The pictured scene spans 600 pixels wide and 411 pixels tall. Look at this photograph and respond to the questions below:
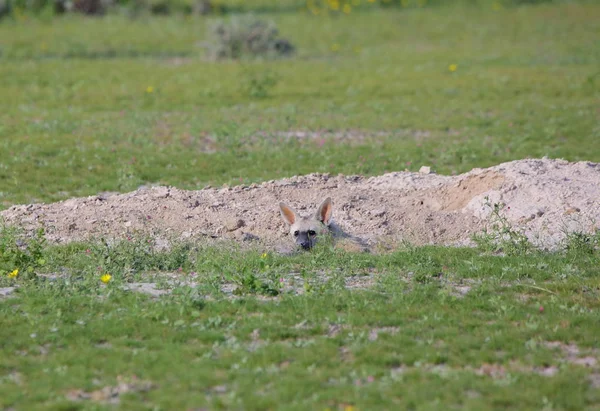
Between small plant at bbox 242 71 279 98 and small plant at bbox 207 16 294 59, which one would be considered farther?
small plant at bbox 207 16 294 59

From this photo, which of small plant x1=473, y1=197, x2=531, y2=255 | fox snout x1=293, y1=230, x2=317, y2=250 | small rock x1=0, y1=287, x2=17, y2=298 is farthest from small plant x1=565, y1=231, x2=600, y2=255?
small rock x1=0, y1=287, x2=17, y2=298

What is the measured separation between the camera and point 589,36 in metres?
35.2

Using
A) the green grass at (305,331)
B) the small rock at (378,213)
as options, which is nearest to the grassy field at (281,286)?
the green grass at (305,331)

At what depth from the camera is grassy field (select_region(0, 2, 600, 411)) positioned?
716 cm

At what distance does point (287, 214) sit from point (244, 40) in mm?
19522

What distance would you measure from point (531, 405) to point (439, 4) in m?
40.2

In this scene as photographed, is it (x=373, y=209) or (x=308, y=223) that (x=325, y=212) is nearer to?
(x=308, y=223)

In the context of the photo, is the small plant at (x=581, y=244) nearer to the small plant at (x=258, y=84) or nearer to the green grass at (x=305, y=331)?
the green grass at (x=305, y=331)

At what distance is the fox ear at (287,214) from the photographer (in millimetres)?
11625

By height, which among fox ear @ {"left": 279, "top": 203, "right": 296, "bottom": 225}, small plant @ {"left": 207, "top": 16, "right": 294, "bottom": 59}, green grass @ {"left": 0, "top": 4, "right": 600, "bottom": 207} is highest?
small plant @ {"left": 207, "top": 16, "right": 294, "bottom": 59}

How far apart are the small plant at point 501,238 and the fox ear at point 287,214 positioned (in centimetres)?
247

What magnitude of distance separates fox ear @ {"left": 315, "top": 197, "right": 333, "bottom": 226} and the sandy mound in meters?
0.46

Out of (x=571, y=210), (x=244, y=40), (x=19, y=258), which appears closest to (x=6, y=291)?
(x=19, y=258)

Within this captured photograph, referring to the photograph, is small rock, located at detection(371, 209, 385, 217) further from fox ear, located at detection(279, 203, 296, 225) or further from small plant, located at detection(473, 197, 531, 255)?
small plant, located at detection(473, 197, 531, 255)
